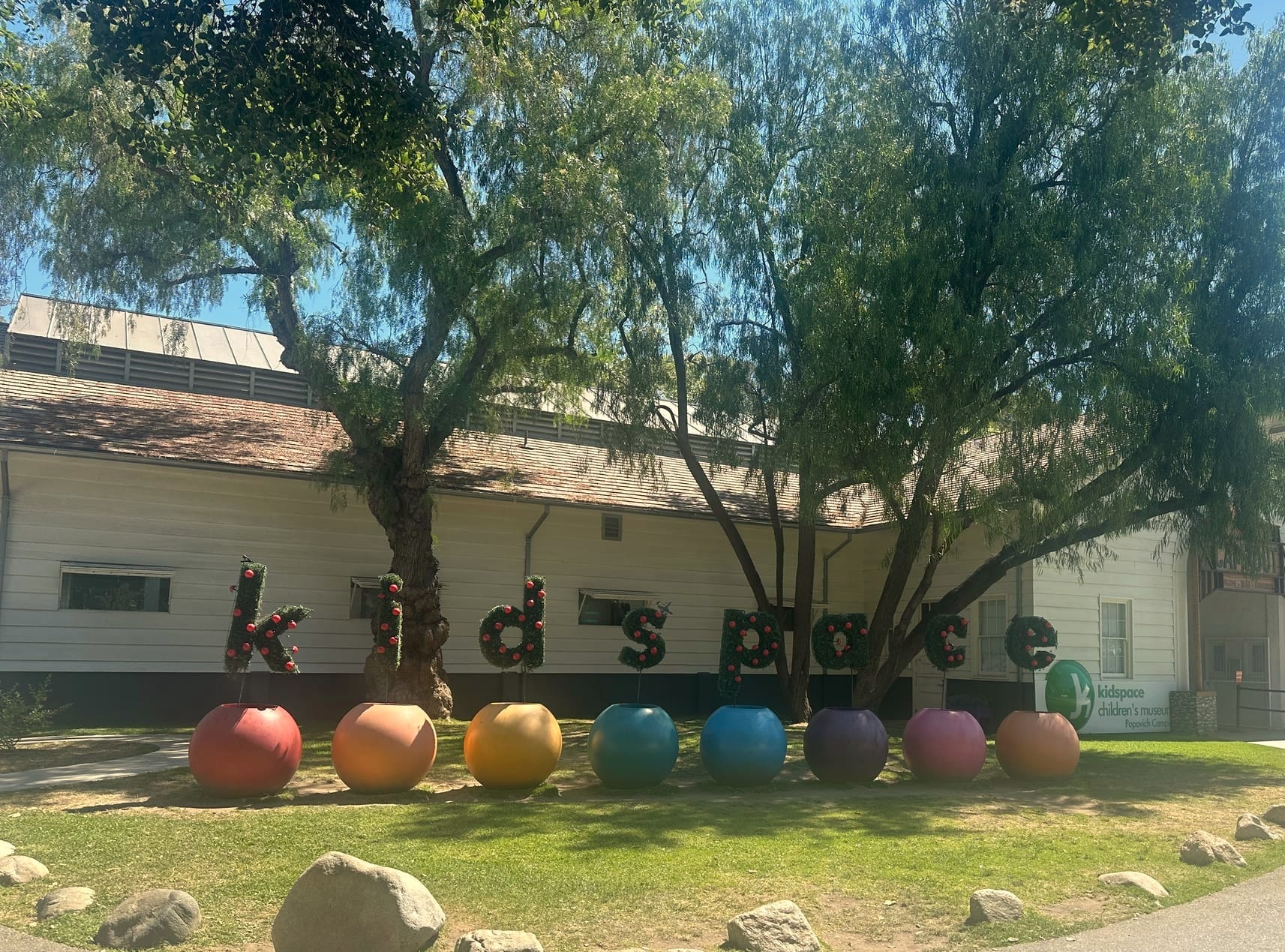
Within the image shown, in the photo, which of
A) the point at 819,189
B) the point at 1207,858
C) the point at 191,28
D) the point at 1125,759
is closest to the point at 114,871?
the point at 191,28

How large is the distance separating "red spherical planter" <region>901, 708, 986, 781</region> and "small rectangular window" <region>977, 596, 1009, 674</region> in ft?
26.5

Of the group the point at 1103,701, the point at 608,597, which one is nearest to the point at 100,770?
the point at 608,597

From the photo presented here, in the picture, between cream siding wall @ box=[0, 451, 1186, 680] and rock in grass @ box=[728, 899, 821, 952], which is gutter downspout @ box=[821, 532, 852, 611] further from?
rock in grass @ box=[728, 899, 821, 952]

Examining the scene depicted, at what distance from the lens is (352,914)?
5.73m

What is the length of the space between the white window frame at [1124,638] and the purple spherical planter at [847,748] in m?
9.88

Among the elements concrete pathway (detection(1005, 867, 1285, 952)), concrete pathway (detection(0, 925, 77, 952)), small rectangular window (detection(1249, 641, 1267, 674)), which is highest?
small rectangular window (detection(1249, 641, 1267, 674))

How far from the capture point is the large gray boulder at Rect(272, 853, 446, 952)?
568 centimetres

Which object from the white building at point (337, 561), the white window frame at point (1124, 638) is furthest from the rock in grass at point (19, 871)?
the white window frame at point (1124, 638)

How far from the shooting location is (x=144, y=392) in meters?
18.5

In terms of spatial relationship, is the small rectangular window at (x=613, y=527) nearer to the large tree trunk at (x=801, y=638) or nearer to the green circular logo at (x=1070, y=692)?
the large tree trunk at (x=801, y=638)

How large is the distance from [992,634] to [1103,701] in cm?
230

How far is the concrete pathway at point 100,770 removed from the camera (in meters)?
10.5

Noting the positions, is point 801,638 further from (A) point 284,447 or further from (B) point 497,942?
(B) point 497,942

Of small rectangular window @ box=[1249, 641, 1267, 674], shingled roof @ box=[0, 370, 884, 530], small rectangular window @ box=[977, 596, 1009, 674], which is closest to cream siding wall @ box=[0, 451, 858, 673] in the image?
shingled roof @ box=[0, 370, 884, 530]
